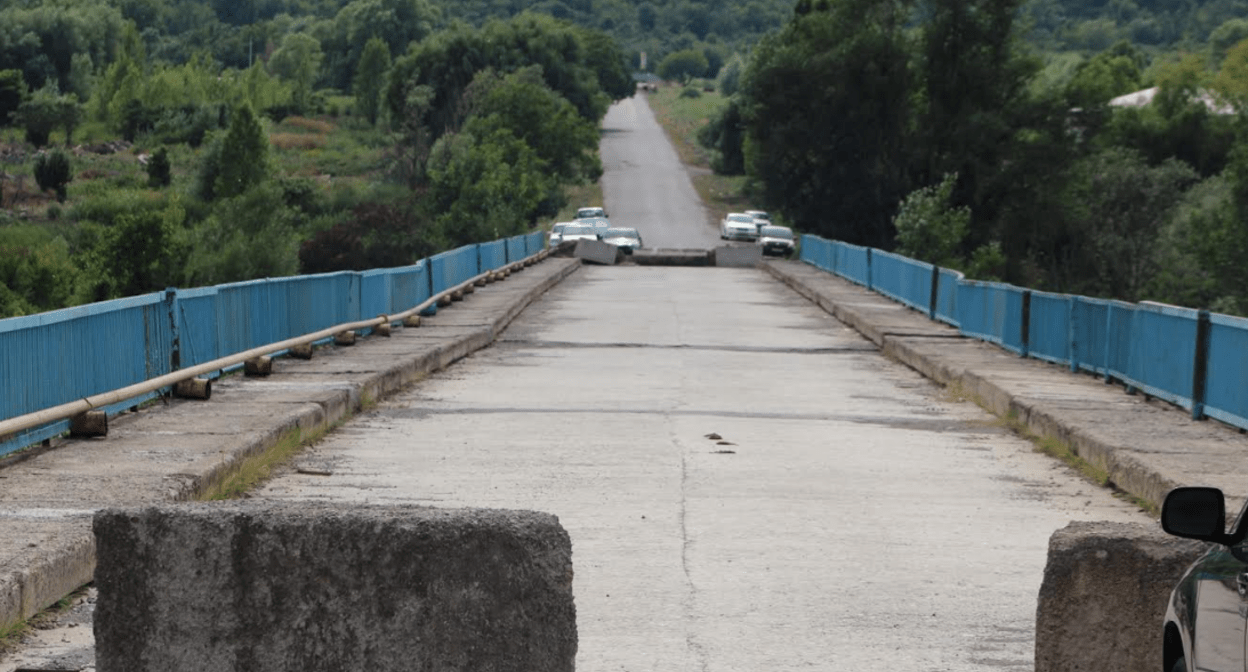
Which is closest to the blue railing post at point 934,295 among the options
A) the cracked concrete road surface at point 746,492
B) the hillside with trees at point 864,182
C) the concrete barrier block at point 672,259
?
the cracked concrete road surface at point 746,492

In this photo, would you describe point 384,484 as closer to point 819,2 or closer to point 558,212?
point 819,2

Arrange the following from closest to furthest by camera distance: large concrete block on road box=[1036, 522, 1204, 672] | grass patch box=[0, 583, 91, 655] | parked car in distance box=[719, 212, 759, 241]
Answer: large concrete block on road box=[1036, 522, 1204, 672] → grass patch box=[0, 583, 91, 655] → parked car in distance box=[719, 212, 759, 241]

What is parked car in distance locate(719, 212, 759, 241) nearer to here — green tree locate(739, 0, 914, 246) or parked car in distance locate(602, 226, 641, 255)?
green tree locate(739, 0, 914, 246)

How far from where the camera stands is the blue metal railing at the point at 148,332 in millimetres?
12875

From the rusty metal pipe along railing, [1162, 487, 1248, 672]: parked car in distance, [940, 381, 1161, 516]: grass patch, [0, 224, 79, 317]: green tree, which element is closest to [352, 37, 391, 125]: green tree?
[0, 224, 79, 317]: green tree

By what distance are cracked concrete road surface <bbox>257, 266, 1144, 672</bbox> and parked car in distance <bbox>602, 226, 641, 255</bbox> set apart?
42.8 m

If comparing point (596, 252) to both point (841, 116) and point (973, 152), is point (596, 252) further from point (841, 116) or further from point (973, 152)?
point (841, 116)

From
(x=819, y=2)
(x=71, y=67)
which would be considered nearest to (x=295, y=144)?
(x=71, y=67)

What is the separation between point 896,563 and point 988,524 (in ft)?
5.53

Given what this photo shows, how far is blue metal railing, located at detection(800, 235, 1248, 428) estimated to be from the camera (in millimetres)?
15406

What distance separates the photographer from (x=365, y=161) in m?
144

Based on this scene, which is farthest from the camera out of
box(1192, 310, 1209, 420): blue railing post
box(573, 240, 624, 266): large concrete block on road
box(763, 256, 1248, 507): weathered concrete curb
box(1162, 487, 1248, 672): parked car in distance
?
box(573, 240, 624, 266): large concrete block on road

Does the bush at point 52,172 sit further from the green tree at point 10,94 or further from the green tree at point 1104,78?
the green tree at point 1104,78

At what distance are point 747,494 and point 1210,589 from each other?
819 cm
